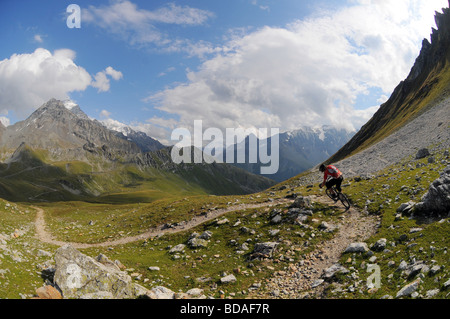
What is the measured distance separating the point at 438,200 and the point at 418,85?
176110 mm

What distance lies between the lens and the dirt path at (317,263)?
15.4 m

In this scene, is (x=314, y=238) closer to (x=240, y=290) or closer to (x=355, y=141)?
(x=240, y=290)

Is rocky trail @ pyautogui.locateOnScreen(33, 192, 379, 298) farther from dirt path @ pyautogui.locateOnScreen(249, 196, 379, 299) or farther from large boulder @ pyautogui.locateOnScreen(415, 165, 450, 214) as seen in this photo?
large boulder @ pyautogui.locateOnScreen(415, 165, 450, 214)

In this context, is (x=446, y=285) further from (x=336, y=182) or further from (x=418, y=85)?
(x=418, y=85)

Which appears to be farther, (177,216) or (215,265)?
(177,216)

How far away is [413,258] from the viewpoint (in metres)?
13.4

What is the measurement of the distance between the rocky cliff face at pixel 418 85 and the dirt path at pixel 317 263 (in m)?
121

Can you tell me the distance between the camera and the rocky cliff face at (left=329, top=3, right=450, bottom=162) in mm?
131525

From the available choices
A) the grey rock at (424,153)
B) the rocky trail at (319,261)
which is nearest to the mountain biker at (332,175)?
the rocky trail at (319,261)

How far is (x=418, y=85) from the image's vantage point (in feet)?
506

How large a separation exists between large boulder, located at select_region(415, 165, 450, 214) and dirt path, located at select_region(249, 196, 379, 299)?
3.49 m

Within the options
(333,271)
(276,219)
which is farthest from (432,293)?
(276,219)
